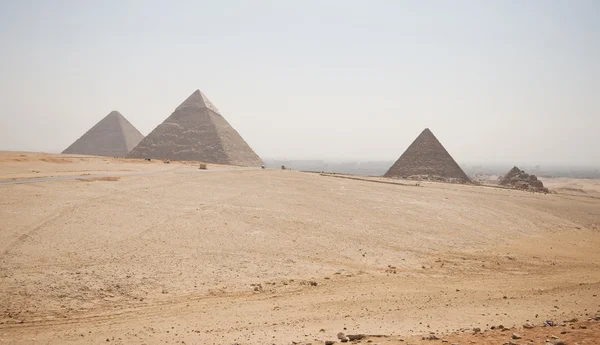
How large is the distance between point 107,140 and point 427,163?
68.2m

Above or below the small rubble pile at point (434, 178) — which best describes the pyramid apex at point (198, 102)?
above

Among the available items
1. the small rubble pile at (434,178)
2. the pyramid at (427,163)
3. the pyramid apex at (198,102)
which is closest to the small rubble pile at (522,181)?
the pyramid at (427,163)

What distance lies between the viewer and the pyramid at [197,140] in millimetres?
64375

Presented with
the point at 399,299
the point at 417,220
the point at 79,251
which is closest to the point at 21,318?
the point at 79,251

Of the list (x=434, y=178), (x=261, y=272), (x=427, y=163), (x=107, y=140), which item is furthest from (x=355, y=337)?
(x=107, y=140)

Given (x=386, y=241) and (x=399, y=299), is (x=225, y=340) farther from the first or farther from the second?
(x=386, y=241)

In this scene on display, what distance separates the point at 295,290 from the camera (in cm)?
884

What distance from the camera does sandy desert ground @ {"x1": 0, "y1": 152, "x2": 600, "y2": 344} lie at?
6574mm

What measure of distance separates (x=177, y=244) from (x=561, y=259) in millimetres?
13644

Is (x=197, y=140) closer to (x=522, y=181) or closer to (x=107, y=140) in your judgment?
(x=107, y=140)

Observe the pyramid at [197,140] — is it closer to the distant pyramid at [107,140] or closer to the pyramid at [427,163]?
the distant pyramid at [107,140]

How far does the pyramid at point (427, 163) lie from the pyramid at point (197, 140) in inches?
1077

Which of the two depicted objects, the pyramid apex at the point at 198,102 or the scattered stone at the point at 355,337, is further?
the pyramid apex at the point at 198,102

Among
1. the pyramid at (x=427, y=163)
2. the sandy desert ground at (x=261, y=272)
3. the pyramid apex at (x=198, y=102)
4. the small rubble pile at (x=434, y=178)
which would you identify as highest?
the pyramid apex at (x=198, y=102)
